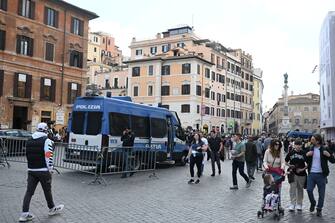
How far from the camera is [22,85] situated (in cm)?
Answer: 3778

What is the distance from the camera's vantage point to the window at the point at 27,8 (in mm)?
37812

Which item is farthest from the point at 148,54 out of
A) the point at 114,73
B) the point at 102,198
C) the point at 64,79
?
the point at 102,198

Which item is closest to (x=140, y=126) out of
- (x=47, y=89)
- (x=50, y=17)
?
(x=47, y=89)

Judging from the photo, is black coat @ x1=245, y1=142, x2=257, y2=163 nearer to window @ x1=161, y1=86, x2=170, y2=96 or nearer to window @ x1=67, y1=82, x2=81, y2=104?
window @ x1=67, y1=82, x2=81, y2=104

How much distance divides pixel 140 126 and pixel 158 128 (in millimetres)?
1599

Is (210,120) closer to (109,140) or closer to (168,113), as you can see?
(168,113)

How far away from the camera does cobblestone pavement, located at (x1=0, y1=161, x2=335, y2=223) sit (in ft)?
28.3

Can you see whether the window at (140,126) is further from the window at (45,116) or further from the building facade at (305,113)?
the building facade at (305,113)

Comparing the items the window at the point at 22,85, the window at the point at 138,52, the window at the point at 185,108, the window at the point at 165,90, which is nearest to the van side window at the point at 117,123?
the window at the point at 22,85

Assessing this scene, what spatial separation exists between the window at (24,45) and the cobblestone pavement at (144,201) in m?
24.9

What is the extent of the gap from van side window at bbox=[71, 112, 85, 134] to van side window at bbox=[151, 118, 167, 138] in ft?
13.0

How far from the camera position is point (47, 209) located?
29.7ft

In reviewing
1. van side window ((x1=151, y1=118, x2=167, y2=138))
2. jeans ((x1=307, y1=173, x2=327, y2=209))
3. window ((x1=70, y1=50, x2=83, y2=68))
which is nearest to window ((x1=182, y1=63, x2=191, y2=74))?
window ((x1=70, y1=50, x2=83, y2=68))

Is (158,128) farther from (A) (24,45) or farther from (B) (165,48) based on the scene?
(B) (165,48)
